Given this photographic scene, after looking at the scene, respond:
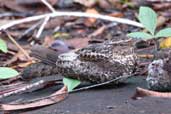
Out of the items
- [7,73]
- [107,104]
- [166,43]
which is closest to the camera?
[107,104]

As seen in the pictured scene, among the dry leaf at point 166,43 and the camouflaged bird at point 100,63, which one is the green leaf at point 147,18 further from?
the dry leaf at point 166,43

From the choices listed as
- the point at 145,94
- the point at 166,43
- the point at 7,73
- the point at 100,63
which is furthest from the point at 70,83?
the point at 166,43

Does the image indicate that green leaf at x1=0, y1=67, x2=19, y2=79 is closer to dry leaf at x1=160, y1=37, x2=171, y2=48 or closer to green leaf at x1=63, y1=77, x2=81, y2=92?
green leaf at x1=63, y1=77, x2=81, y2=92

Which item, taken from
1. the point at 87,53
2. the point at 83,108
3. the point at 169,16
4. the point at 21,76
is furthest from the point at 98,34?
the point at 83,108

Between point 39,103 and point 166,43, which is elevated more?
point 166,43

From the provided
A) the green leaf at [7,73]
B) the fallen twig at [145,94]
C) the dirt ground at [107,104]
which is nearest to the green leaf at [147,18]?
the dirt ground at [107,104]

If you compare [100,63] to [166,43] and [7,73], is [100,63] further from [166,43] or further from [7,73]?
[166,43]

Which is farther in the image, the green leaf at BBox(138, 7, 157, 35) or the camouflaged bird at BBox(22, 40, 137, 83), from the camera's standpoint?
the green leaf at BBox(138, 7, 157, 35)

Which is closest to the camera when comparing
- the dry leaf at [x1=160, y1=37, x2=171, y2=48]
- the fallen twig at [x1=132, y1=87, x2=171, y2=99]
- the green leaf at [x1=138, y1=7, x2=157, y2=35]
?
the fallen twig at [x1=132, y1=87, x2=171, y2=99]

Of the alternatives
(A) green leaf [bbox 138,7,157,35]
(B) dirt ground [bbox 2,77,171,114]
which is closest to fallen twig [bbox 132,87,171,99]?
Answer: (B) dirt ground [bbox 2,77,171,114]

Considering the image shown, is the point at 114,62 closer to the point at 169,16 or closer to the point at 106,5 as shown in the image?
Answer: the point at 169,16
